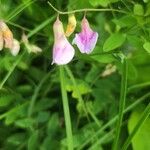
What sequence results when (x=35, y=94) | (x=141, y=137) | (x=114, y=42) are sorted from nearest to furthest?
(x=114, y=42) → (x=141, y=137) → (x=35, y=94)

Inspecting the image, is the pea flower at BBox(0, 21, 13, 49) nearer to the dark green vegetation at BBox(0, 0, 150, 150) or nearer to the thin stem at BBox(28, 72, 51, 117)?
the dark green vegetation at BBox(0, 0, 150, 150)

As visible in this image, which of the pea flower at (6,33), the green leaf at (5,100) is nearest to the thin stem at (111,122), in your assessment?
the green leaf at (5,100)

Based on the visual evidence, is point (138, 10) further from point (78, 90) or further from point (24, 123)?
point (24, 123)

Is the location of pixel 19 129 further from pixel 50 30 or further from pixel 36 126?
pixel 50 30

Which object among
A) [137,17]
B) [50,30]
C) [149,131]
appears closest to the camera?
[137,17]

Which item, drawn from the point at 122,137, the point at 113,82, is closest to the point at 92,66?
the point at 113,82

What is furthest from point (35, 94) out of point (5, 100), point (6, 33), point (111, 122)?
point (6, 33)

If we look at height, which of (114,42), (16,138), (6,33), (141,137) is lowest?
(141,137)
